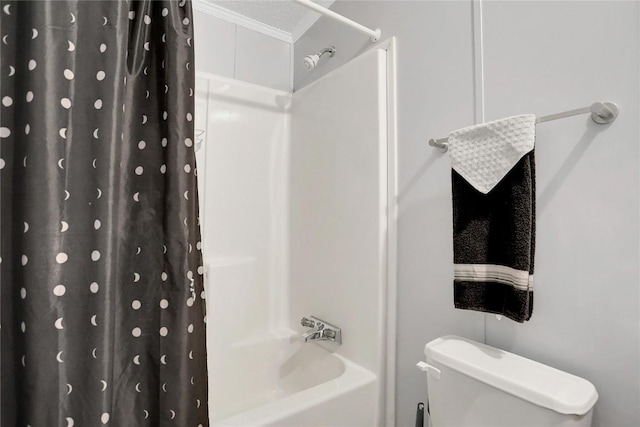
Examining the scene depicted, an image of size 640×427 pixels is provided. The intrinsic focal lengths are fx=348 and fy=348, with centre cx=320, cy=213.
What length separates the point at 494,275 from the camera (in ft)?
3.04

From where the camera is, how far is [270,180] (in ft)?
6.24

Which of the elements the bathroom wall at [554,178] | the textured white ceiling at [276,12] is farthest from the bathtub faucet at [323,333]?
the textured white ceiling at [276,12]

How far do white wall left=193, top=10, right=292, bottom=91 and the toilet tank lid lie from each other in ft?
5.36

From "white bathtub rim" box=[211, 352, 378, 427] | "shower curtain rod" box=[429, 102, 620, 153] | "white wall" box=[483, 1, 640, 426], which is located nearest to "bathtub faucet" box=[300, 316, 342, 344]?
"white bathtub rim" box=[211, 352, 378, 427]

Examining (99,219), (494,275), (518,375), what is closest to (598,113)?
(494,275)

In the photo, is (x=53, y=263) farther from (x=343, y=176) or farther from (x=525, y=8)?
(x=525, y=8)

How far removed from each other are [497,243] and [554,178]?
0.22 m

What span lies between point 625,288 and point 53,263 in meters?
1.26

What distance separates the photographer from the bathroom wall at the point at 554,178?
80 centimetres

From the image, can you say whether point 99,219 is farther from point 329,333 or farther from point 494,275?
point 329,333

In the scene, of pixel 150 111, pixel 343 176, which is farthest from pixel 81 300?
pixel 343 176

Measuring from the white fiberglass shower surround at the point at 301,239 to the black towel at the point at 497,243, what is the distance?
40cm

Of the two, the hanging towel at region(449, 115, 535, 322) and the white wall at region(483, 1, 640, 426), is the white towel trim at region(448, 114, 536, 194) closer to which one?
the hanging towel at region(449, 115, 535, 322)

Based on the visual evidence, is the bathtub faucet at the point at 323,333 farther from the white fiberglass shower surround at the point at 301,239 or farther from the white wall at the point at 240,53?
the white wall at the point at 240,53
